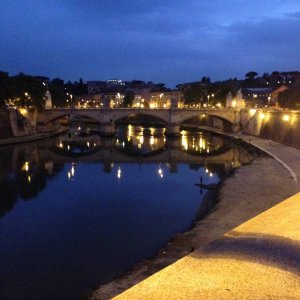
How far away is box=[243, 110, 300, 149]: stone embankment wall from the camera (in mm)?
33000

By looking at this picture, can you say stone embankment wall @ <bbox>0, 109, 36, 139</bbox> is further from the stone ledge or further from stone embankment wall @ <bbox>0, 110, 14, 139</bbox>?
the stone ledge

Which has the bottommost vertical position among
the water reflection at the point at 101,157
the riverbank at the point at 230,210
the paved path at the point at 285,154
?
the water reflection at the point at 101,157

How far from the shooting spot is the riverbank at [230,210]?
959 cm

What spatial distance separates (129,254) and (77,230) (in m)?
3.22

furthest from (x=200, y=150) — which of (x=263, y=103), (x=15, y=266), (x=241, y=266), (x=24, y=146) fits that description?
(x=263, y=103)

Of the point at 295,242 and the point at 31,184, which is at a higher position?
the point at 295,242

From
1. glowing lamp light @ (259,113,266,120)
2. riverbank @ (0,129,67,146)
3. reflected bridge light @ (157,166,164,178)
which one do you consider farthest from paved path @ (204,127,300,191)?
riverbank @ (0,129,67,146)

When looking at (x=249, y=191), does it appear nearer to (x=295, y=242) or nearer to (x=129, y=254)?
(x=129, y=254)

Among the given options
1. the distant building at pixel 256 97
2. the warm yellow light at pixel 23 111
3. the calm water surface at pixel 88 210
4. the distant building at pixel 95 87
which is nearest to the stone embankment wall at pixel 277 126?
the calm water surface at pixel 88 210

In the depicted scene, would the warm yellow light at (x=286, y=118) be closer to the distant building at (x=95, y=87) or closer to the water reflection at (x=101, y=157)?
the water reflection at (x=101, y=157)

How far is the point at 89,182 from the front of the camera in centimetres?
2377

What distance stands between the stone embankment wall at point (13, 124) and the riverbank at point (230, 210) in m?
25.4

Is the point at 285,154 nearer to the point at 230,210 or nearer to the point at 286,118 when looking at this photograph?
the point at 286,118

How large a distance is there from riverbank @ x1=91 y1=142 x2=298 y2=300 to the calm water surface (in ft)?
2.72
